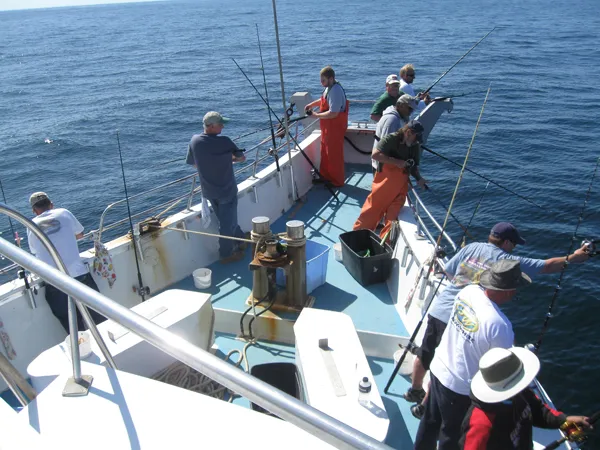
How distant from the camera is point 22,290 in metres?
4.13

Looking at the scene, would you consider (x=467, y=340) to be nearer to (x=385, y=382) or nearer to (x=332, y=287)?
(x=385, y=382)

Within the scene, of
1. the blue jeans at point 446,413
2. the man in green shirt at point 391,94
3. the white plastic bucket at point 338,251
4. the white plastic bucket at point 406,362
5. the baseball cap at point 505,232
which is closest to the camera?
the blue jeans at point 446,413

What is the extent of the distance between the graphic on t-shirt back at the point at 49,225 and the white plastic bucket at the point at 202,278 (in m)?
1.75

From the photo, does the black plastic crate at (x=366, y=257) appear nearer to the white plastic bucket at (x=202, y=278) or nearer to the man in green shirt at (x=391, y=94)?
the white plastic bucket at (x=202, y=278)

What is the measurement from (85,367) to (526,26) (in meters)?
48.8

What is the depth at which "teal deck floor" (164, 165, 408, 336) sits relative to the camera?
496 cm

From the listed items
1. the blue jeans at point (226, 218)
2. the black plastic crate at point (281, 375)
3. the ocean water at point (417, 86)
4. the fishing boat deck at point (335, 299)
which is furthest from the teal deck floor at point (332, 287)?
the ocean water at point (417, 86)

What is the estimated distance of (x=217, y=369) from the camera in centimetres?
119

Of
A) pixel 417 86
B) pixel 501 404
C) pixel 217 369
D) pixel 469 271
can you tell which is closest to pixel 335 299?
pixel 469 271

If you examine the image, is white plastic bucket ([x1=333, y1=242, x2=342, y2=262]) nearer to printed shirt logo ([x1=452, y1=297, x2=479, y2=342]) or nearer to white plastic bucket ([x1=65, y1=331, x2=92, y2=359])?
printed shirt logo ([x1=452, y1=297, x2=479, y2=342])

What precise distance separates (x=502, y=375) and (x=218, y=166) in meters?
3.80

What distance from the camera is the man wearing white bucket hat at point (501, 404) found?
7.29 ft

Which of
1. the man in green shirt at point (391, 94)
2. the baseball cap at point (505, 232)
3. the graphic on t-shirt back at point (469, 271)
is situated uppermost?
the man in green shirt at point (391, 94)

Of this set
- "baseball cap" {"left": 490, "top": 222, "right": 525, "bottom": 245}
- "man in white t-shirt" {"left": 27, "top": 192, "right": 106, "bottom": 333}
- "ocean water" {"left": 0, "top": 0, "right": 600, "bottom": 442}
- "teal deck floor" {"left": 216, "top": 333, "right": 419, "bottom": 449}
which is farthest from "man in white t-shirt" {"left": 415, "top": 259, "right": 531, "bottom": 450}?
"ocean water" {"left": 0, "top": 0, "right": 600, "bottom": 442}
